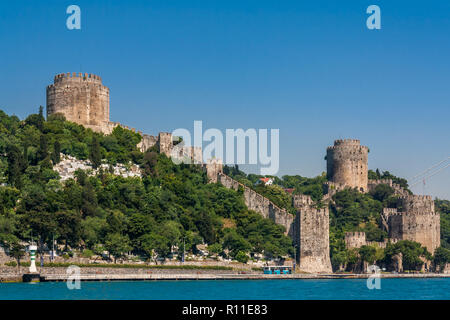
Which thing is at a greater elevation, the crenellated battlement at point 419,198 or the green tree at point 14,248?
the crenellated battlement at point 419,198

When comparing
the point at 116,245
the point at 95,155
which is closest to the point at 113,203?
the point at 95,155

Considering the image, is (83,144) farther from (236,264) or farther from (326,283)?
(326,283)

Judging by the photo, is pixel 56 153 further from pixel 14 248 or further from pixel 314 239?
pixel 314 239

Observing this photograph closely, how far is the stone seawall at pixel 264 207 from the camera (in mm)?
73312

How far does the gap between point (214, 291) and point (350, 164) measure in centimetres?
4860

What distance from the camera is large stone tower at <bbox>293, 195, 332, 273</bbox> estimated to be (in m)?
69.8

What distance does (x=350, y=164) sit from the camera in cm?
9431

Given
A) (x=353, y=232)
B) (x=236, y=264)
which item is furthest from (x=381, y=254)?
(x=236, y=264)

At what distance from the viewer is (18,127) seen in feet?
246

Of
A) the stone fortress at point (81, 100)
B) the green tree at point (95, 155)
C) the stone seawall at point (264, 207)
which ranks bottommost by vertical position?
the stone seawall at point (264, 207)

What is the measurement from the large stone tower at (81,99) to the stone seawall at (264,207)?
1291cm

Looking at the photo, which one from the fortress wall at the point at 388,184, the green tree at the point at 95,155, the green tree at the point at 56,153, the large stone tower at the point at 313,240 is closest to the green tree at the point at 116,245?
the green tree at the point at 56,153

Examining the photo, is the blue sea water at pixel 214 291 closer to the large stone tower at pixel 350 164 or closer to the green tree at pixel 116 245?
the green tree at pixel 116 245

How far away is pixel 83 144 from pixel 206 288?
26.2 m
